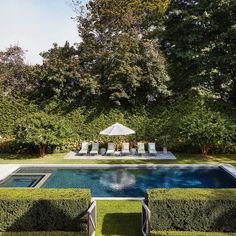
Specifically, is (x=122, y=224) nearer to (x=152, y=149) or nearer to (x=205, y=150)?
(x=152, y=149)

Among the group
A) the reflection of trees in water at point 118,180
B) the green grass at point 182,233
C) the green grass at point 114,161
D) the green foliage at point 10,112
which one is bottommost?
the green grass at point 182,233

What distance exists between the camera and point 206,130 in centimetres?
1975

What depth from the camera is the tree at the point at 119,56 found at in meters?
23.2

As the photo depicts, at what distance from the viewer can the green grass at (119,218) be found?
9781 millimetres

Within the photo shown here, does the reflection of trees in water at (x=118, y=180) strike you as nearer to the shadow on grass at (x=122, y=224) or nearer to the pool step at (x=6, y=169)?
the shadow on grass at (x=122, y=224)

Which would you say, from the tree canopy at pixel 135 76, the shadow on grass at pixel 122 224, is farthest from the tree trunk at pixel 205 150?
the shadow on grass at pixel 122 224

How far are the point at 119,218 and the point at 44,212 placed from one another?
96.3 inches

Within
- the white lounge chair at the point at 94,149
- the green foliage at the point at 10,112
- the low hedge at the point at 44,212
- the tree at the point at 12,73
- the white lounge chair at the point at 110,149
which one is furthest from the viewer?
the tree at the point at 12,73

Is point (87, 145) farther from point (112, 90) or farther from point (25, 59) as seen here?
point (25, 59)

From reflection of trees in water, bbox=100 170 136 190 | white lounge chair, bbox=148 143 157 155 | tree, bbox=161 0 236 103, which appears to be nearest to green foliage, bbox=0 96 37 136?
white lounge chair, bbox=148 143 157 155

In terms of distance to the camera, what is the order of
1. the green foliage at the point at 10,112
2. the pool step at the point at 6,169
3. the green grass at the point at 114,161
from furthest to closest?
the green foliage at the point at 10,112
the green grass at the point at 114,161
the pool step at the point at 6,169

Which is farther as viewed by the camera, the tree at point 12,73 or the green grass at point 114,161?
the tree at point 12,73

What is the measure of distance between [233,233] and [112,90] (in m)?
15.9

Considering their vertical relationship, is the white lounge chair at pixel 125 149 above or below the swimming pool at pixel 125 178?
above
